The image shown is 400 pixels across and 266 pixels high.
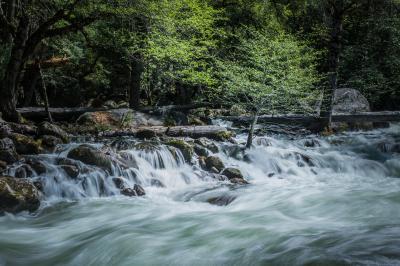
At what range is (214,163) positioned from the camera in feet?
34.3

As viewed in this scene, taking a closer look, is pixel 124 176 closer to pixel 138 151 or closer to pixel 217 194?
pixel 138 151

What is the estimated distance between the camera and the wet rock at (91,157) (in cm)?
917

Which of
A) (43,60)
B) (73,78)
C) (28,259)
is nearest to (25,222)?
(28,259)

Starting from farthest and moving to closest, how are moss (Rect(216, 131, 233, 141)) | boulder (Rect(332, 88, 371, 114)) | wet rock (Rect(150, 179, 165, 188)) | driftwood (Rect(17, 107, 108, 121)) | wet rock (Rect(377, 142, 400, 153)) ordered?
1. boulder (Rect(332, 88, 371, 114))
2. driftwood (Rect(17, 107, 108, 121))
3. moss (Rect(216, 131, 233, 141))
4. wet rock (Rect(377, 142, 400, 153))
5. wet rock (Rect(150, 179, 165, 188))

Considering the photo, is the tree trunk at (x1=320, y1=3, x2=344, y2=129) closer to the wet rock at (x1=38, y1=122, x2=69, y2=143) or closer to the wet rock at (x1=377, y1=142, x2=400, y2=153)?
the wet rock at (x1=377, y1=142, x2=400, y2=153)

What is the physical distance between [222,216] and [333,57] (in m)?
9.83

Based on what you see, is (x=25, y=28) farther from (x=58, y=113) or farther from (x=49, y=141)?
(x=58, y=113)

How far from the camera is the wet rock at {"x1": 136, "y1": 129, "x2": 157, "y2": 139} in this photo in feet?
41.7

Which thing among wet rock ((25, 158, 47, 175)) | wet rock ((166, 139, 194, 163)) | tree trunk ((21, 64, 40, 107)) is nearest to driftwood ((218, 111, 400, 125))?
wet rock ((166, 139, 194, 163))

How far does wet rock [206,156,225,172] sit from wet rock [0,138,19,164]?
4.67 metres

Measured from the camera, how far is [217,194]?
835 cm

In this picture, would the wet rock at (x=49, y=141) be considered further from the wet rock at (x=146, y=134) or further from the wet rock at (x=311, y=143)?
the wet rock at (x=311, y=143)

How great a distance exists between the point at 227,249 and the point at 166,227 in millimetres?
1665

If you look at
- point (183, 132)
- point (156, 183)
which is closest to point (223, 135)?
point (183, 132)
